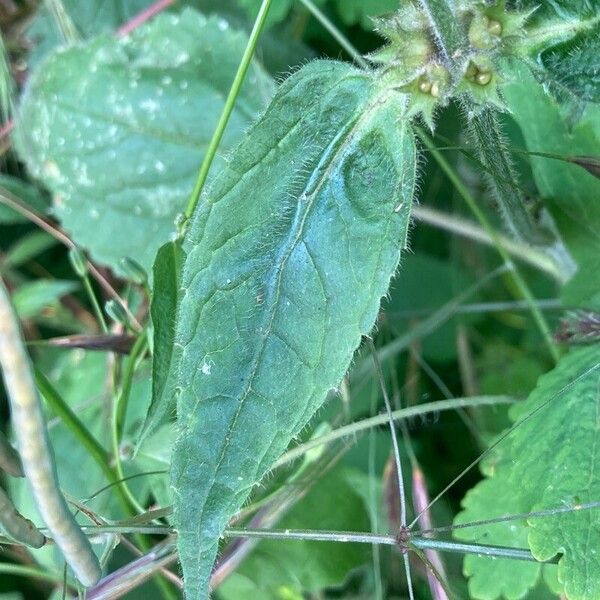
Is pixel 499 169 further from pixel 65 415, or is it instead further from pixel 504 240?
pixel 65 415

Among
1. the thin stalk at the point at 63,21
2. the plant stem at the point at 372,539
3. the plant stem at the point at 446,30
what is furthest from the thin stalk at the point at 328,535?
the thin stalk at the point at 63,21

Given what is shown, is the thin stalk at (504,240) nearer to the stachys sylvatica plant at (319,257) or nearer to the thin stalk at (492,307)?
the thin stalk at (492,307)

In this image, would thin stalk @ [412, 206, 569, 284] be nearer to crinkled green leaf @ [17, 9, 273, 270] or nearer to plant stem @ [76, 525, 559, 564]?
crinkled green leaf @ [17, 9, 273, 270]

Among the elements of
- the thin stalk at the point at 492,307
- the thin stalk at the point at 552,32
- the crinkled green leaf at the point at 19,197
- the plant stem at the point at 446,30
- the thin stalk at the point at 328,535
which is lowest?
the thin stalk at the point at 492,307

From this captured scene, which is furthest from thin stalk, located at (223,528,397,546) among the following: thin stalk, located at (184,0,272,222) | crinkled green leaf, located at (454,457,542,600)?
thin stalk, located at (184,0,272,222)

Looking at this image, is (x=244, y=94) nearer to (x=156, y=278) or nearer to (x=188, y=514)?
(x=156, y=278)

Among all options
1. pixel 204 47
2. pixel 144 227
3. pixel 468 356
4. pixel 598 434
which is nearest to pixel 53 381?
pixel 144 227
